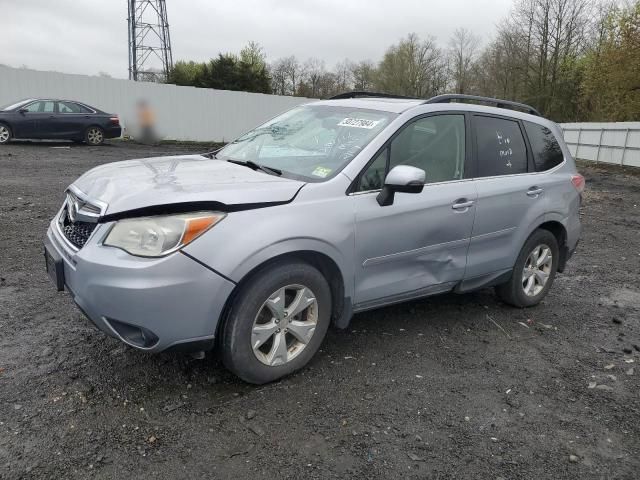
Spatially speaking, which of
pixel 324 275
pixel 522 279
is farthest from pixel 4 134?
pixel 522 279

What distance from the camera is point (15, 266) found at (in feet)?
17.5

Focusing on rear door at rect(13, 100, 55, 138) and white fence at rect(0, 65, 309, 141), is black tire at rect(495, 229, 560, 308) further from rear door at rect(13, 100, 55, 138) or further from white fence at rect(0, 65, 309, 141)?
rear door at rect(13, 100, 55, 138)

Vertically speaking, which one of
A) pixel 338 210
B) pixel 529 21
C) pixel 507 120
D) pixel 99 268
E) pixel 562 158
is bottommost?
pixel 99 268

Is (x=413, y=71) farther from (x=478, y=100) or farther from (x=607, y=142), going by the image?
(x=478, y=100)

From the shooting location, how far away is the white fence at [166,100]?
21453 mm

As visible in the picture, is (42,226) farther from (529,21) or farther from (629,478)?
(529,21)

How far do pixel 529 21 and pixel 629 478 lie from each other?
138ft

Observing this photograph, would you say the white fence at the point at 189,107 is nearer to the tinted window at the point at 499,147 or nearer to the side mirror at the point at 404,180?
the tinted window at the point at 499,147

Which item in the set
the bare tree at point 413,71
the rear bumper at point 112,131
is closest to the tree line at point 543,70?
the bare tree at point 413,71

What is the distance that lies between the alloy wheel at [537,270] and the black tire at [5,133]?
16.8 m

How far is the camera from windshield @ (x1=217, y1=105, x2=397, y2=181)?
370 centimetres

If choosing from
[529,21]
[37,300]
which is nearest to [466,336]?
[37,300]

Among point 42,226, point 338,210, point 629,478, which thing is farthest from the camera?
point 42,226

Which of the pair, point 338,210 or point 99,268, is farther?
point 338,210
